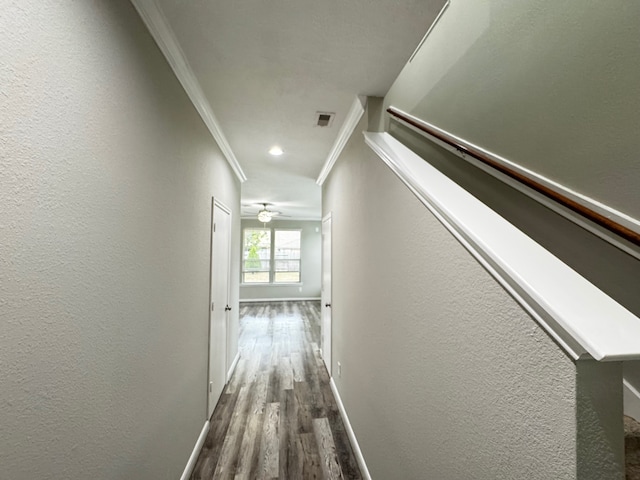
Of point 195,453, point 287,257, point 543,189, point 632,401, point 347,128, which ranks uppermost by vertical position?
point 347,128

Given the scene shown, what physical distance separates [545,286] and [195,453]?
7.86 feet

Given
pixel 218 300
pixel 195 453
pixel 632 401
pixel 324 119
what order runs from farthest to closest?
pixel 218 300
pixel 324 119
pixel 195 453
pixel 632 401

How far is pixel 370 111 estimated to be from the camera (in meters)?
1.90

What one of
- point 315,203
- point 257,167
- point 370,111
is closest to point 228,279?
point 257,167

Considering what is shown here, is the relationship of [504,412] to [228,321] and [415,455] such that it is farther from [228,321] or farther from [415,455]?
[228,321]

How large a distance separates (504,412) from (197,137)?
2115mm

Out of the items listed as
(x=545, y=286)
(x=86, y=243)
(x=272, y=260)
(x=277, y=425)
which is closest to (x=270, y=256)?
(x=272, y=260)

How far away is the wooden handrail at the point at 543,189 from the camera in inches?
34.1

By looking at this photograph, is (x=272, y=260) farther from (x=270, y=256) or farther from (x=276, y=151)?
(x=276, y=151)

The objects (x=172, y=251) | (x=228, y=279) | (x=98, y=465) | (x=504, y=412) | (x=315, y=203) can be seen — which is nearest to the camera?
(x=504, y=412)

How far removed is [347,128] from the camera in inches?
88.0

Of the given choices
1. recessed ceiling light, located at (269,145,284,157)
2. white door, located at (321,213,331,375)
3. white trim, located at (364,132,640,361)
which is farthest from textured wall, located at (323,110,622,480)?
white door, located at (321,213,331,375)

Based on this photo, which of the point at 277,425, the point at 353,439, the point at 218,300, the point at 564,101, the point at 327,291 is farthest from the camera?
the point at 327,291

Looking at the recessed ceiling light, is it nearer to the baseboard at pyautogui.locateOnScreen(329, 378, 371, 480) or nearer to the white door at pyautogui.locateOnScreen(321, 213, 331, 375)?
the white door at pyautogui.locateOnScreen(321, 213, 331, 375)
